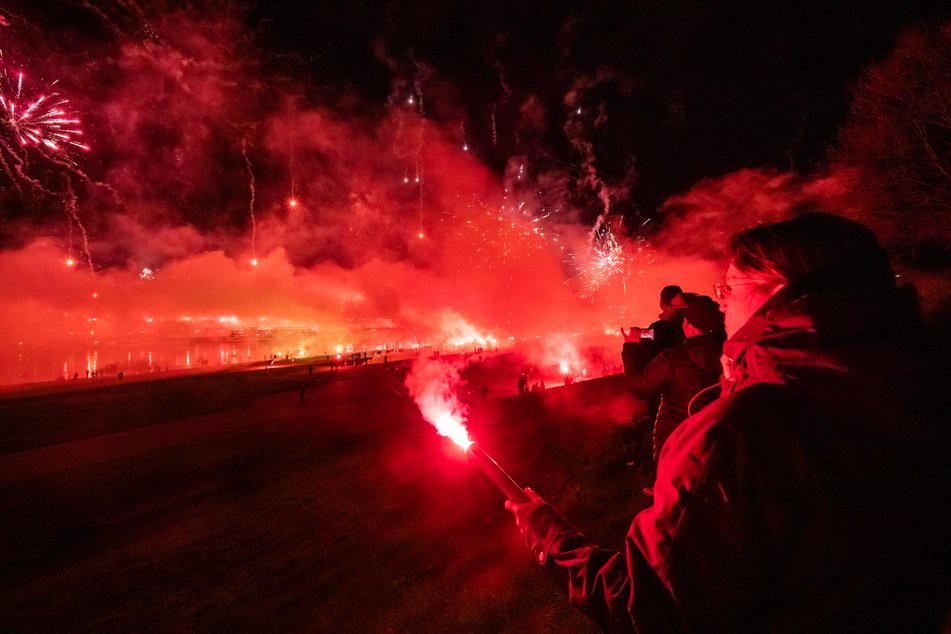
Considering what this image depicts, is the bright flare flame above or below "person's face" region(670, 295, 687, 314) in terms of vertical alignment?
below

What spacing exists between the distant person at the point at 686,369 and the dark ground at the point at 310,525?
179cm

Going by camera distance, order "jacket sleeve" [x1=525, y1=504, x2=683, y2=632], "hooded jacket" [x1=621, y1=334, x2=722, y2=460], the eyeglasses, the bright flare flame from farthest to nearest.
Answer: the bright flare flame < "hooded jacket" [x1=621, y1=334, x2=722, y2=460] < the eyeglasses < "jacket sleeve" [x1=525, y1=504, x2=683, y2=632]

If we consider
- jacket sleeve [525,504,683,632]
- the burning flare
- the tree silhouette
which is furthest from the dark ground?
the tree silhouette

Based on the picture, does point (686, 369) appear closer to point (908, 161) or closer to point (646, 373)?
point (646, 373)

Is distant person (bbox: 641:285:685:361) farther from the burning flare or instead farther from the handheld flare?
the handheld flare

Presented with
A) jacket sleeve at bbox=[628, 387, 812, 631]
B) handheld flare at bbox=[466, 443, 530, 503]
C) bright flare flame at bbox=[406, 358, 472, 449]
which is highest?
jacket sleeve at bbox=[628, 387, 812, 631]

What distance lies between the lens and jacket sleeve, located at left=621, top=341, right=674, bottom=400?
363cm

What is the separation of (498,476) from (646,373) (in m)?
2.20

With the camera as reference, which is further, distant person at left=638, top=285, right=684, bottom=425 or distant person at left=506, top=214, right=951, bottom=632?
distant person at left=638, top=285, right=684, bottom=425

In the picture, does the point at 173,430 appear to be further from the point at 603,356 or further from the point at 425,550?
the point at 603,356

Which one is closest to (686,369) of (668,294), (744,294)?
(668,294)

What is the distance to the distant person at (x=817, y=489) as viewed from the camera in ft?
3.10

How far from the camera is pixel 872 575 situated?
96 cm

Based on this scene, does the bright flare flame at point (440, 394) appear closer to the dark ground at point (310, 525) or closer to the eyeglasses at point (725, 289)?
the dark ground at point (310, 525)
